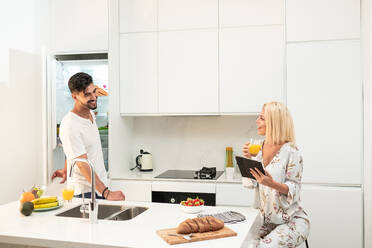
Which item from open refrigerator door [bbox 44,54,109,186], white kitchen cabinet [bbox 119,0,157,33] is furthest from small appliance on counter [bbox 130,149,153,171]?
white kitchen cabinet [bbox 119,0,157,33]

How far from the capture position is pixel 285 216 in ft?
7.56

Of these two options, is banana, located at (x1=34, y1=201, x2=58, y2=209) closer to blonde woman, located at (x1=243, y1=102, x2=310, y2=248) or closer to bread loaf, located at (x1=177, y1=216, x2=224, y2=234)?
bread loaf, located at (x1=177, y1=216, x2=224, y2=234)

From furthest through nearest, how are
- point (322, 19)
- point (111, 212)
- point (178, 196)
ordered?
point (178, 196)
point (322, 19)
point (111, 212)

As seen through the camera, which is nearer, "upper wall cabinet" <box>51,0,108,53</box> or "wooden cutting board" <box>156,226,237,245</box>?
"wooden cutting board" <box>156,226,237,245</box>

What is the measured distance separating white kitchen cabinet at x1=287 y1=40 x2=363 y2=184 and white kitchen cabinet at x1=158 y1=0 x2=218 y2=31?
81 centimetres

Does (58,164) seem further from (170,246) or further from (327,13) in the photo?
(327,13)

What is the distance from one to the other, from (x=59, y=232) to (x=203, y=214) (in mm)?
788

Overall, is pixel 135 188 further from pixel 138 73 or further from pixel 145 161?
pixel 138 73

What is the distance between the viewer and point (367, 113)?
3074mm

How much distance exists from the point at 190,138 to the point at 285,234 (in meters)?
1.95

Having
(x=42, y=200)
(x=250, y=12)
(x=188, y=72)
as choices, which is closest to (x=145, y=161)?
(x=188, y=72)

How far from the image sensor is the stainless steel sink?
232cm

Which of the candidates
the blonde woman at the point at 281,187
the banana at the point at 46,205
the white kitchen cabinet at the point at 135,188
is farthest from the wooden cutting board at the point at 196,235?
the white kitchen cabinet at the point at 135,188

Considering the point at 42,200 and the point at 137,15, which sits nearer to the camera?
the point at 42,200
